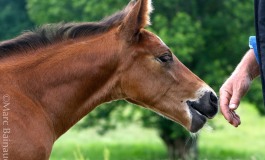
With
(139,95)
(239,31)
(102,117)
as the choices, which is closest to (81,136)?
(102,117)

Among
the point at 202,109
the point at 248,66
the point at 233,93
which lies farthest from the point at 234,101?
the point at 202,109

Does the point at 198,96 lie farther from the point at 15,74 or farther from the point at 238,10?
the point at 238,10

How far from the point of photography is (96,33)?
5078mm

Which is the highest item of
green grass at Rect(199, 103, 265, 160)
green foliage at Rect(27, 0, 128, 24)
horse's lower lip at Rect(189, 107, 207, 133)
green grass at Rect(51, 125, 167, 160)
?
horse's lower lip at Rect(189, 107, 207, 133)

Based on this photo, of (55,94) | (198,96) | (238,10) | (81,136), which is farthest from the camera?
(81,136)

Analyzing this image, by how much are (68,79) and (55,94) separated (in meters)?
0.14

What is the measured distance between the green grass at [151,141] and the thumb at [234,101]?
15.5 metres

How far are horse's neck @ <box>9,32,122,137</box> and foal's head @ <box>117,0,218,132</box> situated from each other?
0.38ft

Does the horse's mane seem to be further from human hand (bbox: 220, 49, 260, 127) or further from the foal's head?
human hand (bbox: 220, 49, 260, 127)

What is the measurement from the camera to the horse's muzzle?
5137 mm

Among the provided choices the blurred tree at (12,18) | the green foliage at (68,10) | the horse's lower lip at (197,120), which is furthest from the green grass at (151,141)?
the horse's lower lip at (197,120)

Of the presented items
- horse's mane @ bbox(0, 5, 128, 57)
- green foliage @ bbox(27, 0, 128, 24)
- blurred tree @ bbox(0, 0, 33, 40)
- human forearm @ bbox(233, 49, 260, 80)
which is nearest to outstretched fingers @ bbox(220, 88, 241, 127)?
human forearm @ bbox(233, 49, 260, 80)

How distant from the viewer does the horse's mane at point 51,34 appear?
15.9 ft

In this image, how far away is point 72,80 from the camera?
4898 mm
